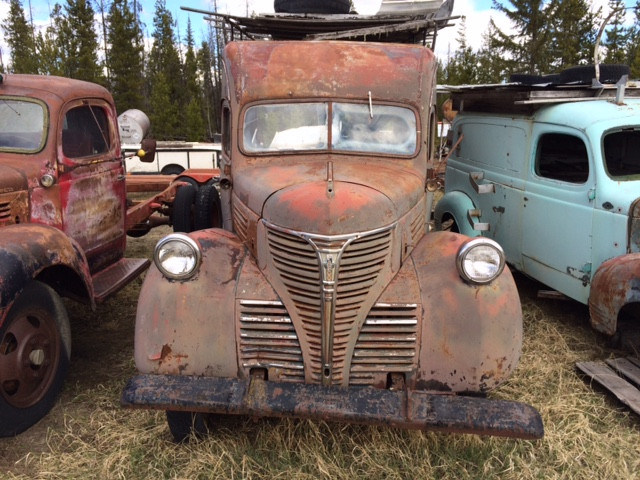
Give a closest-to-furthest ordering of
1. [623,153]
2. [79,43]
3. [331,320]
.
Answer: [331,320], [623,153], [79,43]

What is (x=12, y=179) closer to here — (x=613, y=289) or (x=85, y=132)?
(x=85, y=132)

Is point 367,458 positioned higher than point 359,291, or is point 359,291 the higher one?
point 359,291

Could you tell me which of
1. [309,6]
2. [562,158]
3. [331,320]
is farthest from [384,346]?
[309,6]

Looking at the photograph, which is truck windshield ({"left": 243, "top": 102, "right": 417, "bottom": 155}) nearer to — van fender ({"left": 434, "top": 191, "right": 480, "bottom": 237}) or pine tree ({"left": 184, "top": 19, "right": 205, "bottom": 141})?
van fender ({"left": 434, "top": 191, "right": 480, "bottom": 237})

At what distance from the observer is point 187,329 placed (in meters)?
3.12

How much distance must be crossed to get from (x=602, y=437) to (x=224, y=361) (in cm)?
256

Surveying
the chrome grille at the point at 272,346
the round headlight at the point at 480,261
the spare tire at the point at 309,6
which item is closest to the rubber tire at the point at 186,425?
the chrome grille at the point at 272,346

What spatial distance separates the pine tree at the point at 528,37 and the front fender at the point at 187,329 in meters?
22.7

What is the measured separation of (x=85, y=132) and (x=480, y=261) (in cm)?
385

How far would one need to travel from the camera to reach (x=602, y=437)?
362 cm

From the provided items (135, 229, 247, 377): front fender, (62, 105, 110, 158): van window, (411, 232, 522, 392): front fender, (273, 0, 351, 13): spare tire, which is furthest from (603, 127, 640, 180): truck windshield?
(62, 105, 110, 158): van window

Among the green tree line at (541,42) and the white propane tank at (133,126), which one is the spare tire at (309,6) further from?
the green tree line at (541,42)

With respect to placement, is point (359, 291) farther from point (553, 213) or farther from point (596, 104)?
point (596, 104)

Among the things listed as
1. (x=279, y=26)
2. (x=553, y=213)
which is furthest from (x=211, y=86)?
(x=553, y=213)
